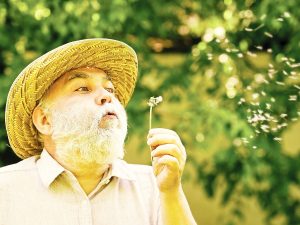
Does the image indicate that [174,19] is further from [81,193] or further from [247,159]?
[81,193]

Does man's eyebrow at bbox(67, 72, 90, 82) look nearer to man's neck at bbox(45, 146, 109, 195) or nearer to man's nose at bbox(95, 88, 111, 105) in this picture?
man's nose at bbox(95, 88, 111, 105)

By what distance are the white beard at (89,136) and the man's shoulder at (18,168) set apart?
117 mm

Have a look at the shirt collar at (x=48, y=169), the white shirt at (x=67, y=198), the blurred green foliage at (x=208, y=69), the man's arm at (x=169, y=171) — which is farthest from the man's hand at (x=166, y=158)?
the blurred green foliage at (x=208, y=69)

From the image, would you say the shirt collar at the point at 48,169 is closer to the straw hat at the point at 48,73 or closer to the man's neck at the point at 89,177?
the man's neck at the point at 89,177

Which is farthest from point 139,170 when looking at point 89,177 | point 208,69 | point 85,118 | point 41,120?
point 208,69

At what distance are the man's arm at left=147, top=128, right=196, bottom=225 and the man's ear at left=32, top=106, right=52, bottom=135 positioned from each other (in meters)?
0.53

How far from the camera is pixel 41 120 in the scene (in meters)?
2.60

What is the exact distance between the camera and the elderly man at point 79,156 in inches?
91.7

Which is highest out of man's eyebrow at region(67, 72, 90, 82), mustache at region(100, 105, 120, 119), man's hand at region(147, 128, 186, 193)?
man's eyebrow at region(67, 72, 90, 82)

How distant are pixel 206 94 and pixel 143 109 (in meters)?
0.52

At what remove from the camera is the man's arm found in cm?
220

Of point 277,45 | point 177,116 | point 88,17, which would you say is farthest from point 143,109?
point 277,45

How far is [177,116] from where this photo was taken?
4.55 metres

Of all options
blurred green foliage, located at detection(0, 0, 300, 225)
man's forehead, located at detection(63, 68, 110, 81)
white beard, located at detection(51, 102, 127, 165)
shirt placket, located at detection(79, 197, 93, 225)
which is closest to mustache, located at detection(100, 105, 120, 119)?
white beard, located at detection(51, 102, 127, 165)
